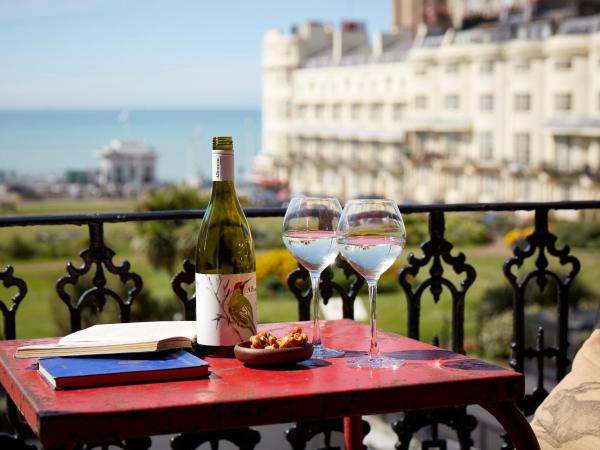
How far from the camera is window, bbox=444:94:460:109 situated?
217 ft

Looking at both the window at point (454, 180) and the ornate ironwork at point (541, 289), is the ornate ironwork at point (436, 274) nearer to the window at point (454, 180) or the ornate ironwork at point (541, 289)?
the ornate ironwork at point (541, 289)

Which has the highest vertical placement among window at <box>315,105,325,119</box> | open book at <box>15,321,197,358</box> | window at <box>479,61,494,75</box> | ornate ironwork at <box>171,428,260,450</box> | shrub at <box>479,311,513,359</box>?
window at <box>479,61,494,75</box>

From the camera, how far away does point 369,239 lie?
2.23 metres

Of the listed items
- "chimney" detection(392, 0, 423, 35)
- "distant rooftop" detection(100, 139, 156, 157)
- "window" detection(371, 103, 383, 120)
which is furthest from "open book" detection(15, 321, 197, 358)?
"distant rooftop" detection(100, 139, 156, 157)

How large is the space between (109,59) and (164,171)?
2586 centimetres

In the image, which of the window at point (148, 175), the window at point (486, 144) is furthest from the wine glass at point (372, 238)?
the window at point (148, 175)

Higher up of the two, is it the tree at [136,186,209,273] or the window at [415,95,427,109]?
the window at [415,95,427,109]

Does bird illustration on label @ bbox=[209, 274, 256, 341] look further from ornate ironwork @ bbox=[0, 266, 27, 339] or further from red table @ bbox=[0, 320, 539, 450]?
ornate ironwork @ bbox=[0, 266, 27, 339]

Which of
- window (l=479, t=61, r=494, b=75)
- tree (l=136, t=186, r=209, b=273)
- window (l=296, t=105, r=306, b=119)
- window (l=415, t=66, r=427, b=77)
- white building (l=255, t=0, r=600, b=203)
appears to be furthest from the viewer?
window (l=296, t=105, r=306, b=119)

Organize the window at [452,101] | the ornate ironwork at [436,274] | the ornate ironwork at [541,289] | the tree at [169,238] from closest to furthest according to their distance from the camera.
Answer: the ornate ironwork at [436,274]
the ornate ironwork at [541,289]
the tree at [169,238]
the window at [452,101]

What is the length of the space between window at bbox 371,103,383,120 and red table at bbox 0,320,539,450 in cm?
7303

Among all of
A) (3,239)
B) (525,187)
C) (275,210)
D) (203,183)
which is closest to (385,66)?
(525,187)

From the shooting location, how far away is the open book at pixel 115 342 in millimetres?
2215

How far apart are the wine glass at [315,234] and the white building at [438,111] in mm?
55348
